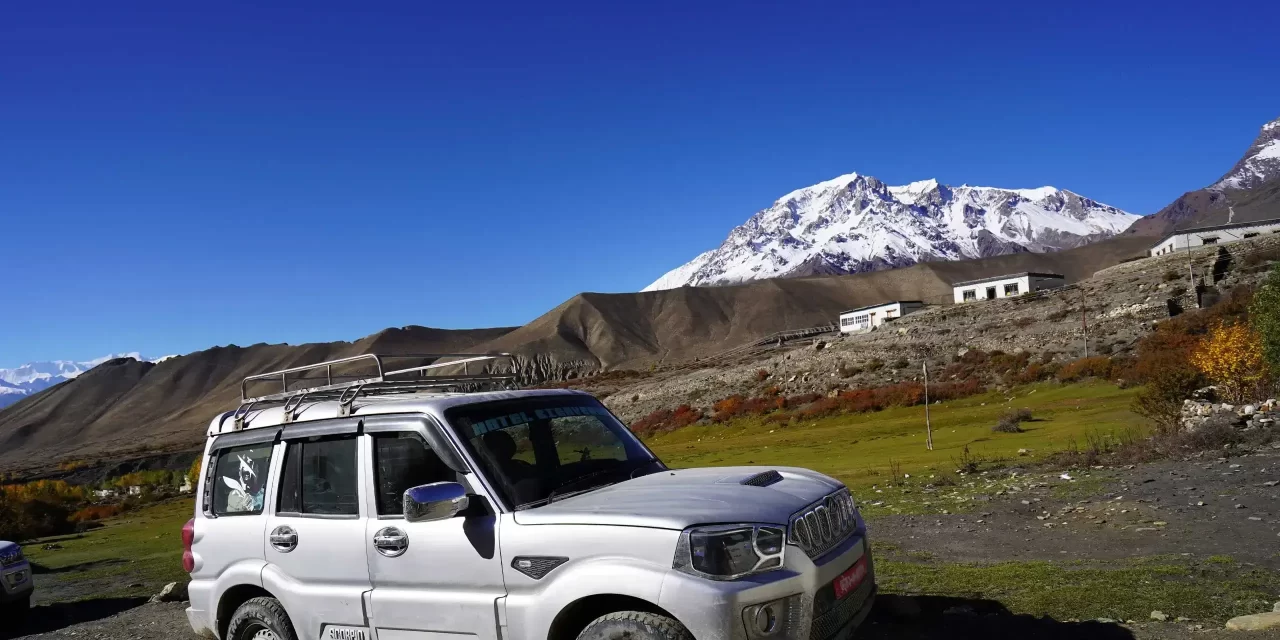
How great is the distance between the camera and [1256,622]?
615 cm

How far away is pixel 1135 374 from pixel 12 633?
41457 millimetres

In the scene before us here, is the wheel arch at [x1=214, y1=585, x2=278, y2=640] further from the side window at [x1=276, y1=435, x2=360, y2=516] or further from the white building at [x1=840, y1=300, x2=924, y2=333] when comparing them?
the white building at [x1=840, y1=300, x2=924, y2=333]

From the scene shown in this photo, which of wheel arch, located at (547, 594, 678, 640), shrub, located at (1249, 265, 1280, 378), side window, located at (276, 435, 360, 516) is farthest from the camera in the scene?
shrub, located at (1249, 265, 1280, 378)

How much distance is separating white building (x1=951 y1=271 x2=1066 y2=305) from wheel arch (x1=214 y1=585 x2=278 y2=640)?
309 ft

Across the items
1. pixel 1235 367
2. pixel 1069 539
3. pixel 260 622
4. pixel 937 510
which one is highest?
pixel 260 622

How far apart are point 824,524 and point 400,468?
2.74 metres

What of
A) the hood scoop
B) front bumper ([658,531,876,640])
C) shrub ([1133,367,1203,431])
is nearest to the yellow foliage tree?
shrub ([1133,367,1203,431])

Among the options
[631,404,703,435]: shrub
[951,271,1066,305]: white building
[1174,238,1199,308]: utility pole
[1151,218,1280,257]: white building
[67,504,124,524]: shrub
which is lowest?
[67,504,124,524]: shrub

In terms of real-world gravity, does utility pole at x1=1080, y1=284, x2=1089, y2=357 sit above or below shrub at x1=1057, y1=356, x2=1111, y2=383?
above

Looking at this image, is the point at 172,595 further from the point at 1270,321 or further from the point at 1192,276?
the point at 1192,276

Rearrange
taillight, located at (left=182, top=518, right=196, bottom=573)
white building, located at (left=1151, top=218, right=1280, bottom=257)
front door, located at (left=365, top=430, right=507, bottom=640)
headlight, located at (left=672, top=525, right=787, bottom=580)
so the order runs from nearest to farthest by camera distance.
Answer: headlight, located at (left=672, top=525, right=787, bottom=580), front door, located at (left=365, top=430, right=507, bottom=640), taillight, located at (left=182, top=518, right=196, bottom=573), white building, located at (left=1151, top=218, right=1280, bottom=257)

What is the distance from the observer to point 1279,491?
1198cm

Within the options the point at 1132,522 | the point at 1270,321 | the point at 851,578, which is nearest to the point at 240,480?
the point at 851,578

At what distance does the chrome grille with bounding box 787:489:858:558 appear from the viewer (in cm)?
472
